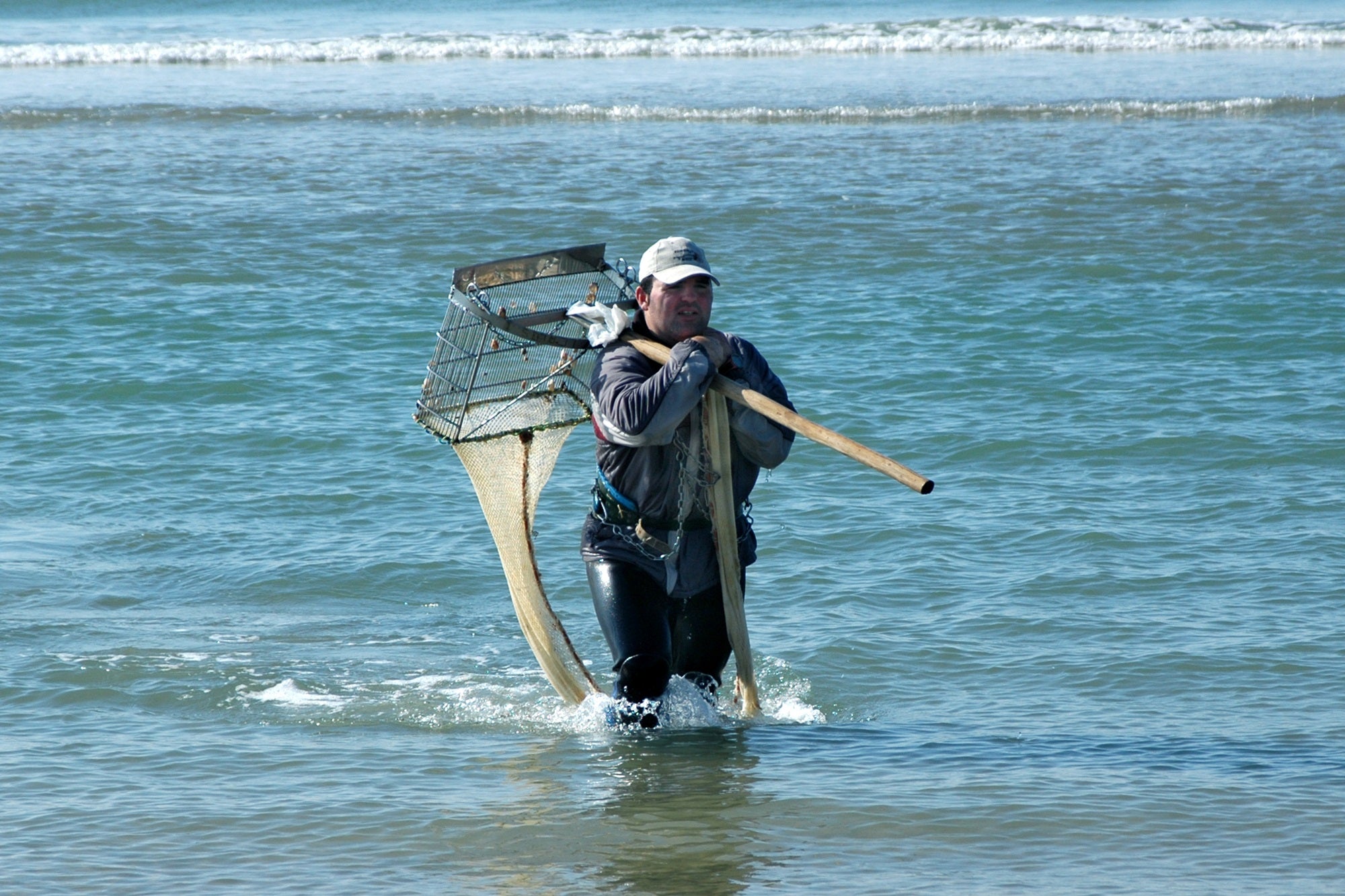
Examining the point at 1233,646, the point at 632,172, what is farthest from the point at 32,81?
the point at 1233,646

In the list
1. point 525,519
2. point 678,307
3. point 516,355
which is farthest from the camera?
point 525,519

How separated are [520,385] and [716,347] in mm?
987

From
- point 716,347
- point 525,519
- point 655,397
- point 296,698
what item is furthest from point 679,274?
point 296,698

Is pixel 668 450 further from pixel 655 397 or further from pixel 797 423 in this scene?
pixel 797 423

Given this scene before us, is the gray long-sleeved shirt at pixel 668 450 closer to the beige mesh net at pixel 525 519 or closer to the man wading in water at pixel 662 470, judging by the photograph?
the man wading in water at pixel 662 470

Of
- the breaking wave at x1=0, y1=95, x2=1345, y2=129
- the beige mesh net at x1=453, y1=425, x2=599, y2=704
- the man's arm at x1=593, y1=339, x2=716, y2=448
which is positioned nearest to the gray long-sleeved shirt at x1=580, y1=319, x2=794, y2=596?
the man's arm at x1=593, y1=339, x2=716, y2=448

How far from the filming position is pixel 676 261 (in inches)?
197

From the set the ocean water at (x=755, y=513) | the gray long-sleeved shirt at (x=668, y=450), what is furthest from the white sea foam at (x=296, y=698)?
the gray long-sleeved shirt at (x=668, y=450)

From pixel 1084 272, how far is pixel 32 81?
1870 cm

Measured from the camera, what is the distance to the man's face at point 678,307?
505 centimetres

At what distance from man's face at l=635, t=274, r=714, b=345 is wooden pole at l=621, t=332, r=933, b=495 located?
2.4 inches

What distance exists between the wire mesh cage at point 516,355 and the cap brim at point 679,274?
58 cm

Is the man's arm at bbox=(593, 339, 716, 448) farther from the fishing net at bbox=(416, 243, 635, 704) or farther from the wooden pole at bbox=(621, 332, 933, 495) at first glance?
the fishing net at bbox=(416, 243, 635, 704)

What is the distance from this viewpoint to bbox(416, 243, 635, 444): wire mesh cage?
5.60 meters
